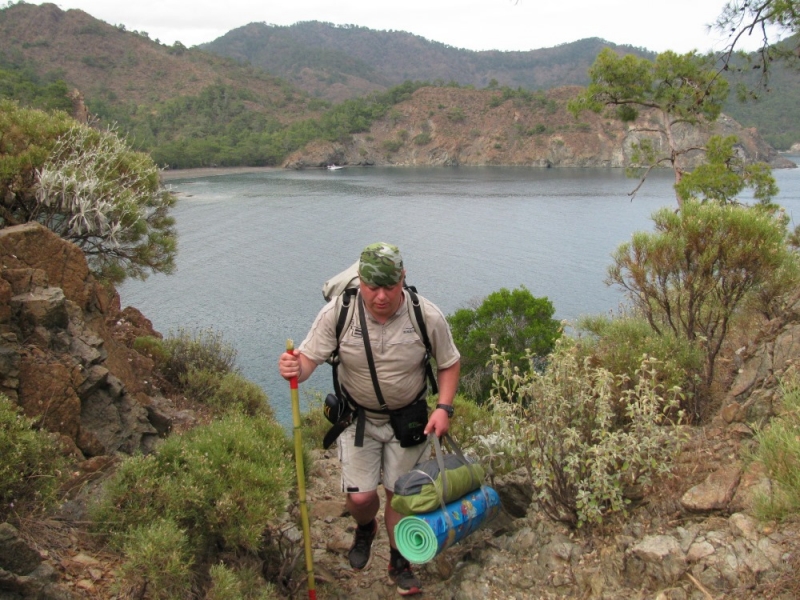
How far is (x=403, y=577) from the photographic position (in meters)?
4.01

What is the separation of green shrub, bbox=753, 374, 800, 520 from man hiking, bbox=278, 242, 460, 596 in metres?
1.60

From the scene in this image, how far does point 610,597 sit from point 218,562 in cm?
214

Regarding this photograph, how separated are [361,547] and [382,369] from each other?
4.26 feet

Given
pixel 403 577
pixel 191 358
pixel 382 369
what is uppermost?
pixel 382 369

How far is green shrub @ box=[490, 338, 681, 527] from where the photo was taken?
12.1 ft

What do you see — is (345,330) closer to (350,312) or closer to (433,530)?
(350,312)

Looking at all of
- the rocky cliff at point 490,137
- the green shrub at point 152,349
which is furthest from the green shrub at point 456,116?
the green shrub at point 152,349

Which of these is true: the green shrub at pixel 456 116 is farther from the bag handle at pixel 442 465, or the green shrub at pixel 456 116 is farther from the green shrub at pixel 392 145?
the bag handle at pixel 442 465

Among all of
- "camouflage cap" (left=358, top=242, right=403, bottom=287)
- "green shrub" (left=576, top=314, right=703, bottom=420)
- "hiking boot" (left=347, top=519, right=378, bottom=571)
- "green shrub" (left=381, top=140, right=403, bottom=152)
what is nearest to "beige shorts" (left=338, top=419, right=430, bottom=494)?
"hiking boot" (left=347, top=519, right=378, bottom=571)

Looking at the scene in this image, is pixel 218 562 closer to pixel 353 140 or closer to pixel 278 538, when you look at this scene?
pixel 278 538

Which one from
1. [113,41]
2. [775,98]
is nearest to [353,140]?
[113,41]

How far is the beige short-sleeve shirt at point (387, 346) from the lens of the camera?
11.9ft

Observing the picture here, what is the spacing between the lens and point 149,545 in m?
3.25

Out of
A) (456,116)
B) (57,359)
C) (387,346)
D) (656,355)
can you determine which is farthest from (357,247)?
(456,116)
